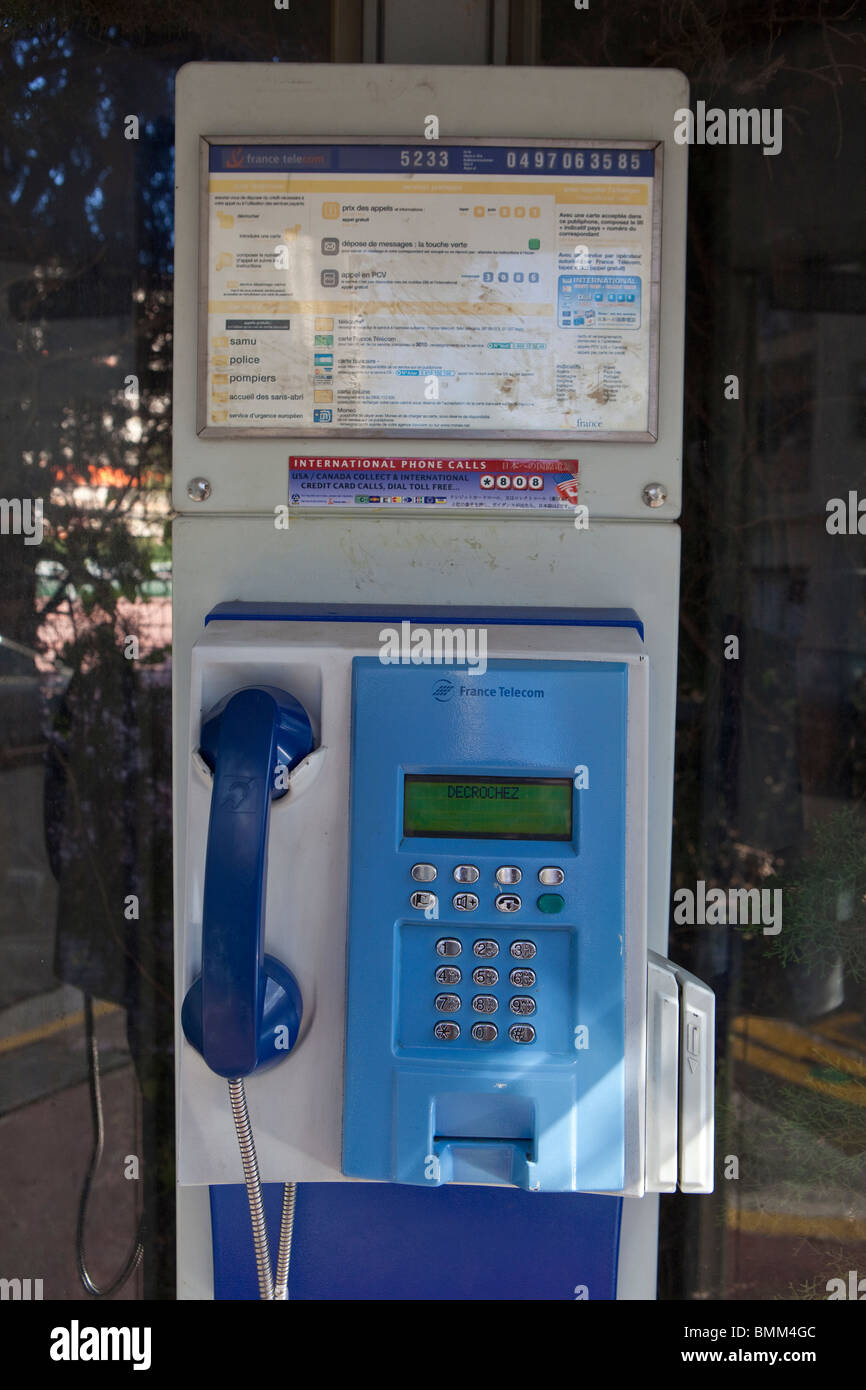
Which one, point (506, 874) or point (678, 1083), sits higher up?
point (506, 874)

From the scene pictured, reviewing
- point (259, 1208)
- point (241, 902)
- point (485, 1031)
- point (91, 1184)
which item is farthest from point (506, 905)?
point (91, 1184)

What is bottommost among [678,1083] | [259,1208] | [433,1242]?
[433,1242]

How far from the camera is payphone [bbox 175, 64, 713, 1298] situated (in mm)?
1103

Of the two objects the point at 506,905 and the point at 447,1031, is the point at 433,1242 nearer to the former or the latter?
the point at 447,1031

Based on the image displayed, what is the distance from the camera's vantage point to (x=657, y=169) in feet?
4.28

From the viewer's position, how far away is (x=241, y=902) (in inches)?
42.0

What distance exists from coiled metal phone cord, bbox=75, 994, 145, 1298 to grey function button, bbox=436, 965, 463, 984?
0.86 m

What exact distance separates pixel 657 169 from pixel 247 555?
0.74 m

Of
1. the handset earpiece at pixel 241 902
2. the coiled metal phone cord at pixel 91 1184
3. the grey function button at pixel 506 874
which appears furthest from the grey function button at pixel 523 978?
the coiled metal phone cord at pixel 91 1184

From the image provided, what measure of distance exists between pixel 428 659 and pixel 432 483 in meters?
0.32

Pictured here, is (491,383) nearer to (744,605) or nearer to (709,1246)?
(744,605)

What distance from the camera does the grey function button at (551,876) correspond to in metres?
1.10

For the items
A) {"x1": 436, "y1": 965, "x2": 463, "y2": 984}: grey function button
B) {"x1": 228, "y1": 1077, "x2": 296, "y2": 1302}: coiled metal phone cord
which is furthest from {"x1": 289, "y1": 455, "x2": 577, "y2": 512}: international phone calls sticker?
{"x1": 228, "y1": 1077, "x2": 296, "y2": 1302}: coiled metal phone cord

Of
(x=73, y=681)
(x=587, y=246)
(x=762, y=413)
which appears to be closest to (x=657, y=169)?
Result: (x=587, y=246)
